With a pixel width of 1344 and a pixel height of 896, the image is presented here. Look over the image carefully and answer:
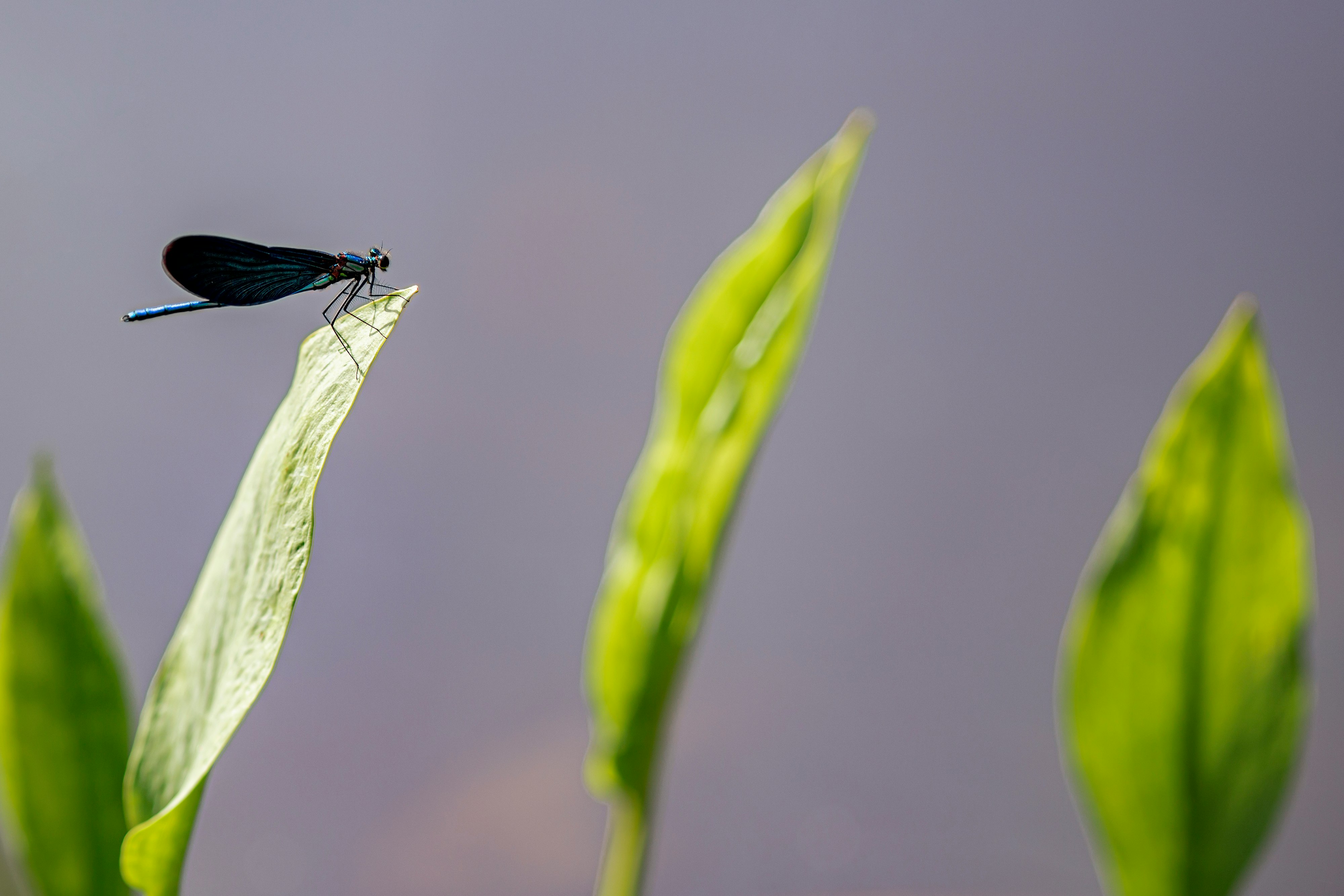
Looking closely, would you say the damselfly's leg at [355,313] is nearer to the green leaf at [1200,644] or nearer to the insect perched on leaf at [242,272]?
the insect perched on leaf at [242,272]

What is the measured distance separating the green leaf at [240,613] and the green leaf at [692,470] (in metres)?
0.07

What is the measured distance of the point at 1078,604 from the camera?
253 millimetres

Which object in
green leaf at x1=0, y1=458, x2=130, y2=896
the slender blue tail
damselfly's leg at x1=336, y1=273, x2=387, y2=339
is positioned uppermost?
damselfly's leg at x1=336, y1=273, x2=387, y2=339

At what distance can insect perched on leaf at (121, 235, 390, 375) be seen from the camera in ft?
1.28

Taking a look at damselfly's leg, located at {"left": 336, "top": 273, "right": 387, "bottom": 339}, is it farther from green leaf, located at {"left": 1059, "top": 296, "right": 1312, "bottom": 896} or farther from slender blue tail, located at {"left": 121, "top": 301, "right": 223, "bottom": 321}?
green leaf, located at {"left": 1059, "top": 296, "right": 1312, "bottom": 896}

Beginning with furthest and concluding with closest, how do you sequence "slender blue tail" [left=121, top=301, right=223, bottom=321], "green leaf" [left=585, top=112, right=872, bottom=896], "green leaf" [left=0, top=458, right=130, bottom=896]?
"slender blue tail" [left=121, top=301, right=223, bottom=321]
"green leaf" [left=0, top=458, right=130, bottom=896]
"green leaf" [left=585, top=112, right=872, bottom=896]

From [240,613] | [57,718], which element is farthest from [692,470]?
[57,718]

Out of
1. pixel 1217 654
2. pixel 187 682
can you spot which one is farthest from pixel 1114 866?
pixel 187 682

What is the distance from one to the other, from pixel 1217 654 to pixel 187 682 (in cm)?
29

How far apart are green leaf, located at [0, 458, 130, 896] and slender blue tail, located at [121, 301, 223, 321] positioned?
4.9 inches

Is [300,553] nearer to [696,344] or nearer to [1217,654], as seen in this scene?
[696,344]

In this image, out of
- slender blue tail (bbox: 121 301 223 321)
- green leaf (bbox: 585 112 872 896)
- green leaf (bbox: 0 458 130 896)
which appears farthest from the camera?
slender blue tail (bbox: 121 301 223 321)

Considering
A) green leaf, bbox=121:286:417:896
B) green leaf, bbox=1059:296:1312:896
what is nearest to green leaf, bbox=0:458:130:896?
green leaf, bbox=121:286:417:896

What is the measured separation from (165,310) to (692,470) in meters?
0.36
